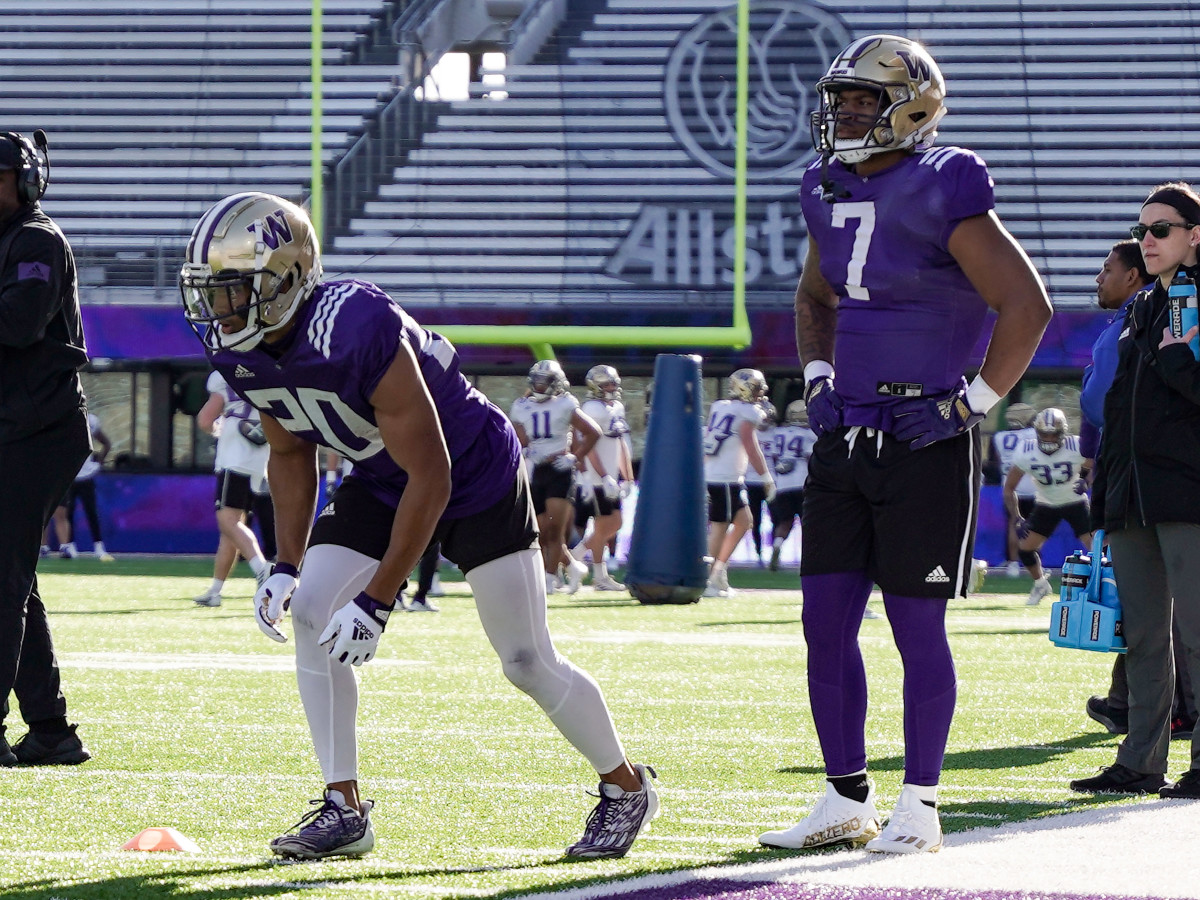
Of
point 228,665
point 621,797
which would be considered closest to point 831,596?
point 621,797

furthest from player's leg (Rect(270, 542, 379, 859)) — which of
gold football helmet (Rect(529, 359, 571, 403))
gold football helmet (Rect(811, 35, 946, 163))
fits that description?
gold football helmet (Rect(529, 359, 571, 403))

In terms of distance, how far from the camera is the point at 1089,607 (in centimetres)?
563

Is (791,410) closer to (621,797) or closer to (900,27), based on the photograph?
(900,27)

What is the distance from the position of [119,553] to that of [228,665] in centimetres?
1201

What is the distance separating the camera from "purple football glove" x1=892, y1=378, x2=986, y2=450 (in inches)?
160

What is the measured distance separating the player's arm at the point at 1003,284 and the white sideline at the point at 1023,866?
0.96 meters

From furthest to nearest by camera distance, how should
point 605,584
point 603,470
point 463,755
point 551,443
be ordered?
1. point 603,470
2. point 605,584
3. point 551,443
4. point 463,755

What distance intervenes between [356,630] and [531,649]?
0.45 metres

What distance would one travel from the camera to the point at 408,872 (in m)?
3.93

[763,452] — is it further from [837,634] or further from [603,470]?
[837,634]

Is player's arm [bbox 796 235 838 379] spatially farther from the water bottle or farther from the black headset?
the black headset

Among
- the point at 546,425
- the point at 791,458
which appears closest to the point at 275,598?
the point at 546,425

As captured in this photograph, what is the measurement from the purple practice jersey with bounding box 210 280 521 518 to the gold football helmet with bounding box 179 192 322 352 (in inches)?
2.4

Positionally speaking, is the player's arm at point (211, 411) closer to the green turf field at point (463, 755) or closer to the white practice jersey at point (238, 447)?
the white practice jersey at point (238, 447)
